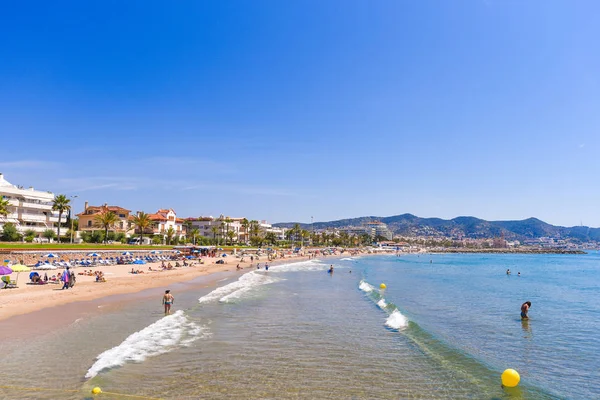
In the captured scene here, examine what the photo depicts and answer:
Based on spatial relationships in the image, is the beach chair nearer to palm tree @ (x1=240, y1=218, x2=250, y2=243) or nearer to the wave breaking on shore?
the wave breaking on shore

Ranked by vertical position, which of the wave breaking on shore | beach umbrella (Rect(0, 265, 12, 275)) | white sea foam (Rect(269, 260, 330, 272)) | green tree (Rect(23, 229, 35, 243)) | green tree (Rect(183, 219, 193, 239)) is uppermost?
green tree (Rect(183, 219, 193, 239))

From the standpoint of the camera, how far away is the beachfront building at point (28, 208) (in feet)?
204

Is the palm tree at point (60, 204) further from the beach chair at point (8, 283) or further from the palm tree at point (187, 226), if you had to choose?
the palm tree at point (187, 226)

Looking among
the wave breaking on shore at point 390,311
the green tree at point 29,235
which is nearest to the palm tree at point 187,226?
the green tree at point 29,235

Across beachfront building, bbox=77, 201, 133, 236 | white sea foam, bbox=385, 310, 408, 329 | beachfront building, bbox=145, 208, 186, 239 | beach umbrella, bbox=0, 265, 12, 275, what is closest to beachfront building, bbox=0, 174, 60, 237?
beachfront building, bbox=77, 201, 133, 236

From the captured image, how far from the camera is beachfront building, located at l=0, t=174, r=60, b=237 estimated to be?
204 ft

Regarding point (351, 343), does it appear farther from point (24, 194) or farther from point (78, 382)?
point (24, 194)

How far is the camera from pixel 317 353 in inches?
603

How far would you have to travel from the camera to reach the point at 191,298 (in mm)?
30062

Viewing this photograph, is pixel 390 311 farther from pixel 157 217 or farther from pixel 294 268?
pixel 157 217

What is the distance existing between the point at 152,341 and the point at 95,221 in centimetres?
8063

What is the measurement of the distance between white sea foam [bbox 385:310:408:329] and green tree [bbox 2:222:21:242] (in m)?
54.3

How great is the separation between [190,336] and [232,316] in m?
5.09

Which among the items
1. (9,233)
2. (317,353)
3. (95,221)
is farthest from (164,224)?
(317,353)
